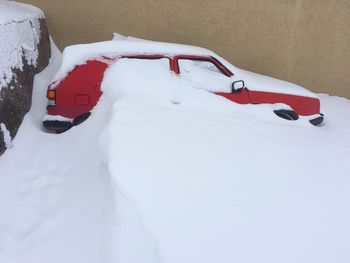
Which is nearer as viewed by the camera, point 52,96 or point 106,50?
point 52,96

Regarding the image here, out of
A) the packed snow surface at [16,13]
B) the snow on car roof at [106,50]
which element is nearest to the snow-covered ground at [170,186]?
the snow on car roof at [106,50]

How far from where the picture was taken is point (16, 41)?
5.95 meters

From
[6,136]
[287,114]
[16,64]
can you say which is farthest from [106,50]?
[287,114]

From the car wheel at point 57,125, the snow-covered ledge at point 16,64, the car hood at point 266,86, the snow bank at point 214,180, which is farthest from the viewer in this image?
the car hood at point 266,86

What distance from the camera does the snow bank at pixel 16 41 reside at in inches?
211

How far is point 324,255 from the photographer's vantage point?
3.38m

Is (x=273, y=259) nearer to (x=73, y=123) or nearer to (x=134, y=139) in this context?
(x=134, y=139)

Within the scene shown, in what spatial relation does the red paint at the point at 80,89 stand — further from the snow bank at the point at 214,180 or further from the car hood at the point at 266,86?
the car hood at the point at 266,86

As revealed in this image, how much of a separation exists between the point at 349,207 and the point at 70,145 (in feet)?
9.26

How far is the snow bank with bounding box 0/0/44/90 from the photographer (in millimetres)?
5352

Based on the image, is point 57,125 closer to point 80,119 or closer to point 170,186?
point 80,119

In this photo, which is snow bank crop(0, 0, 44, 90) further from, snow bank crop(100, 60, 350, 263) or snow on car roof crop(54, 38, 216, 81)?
snow bank crop(100, 60, 350, 263)

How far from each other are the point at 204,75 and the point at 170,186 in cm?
273

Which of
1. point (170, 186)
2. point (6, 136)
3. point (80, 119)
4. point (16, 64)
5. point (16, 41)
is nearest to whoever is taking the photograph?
point (170, 186)
